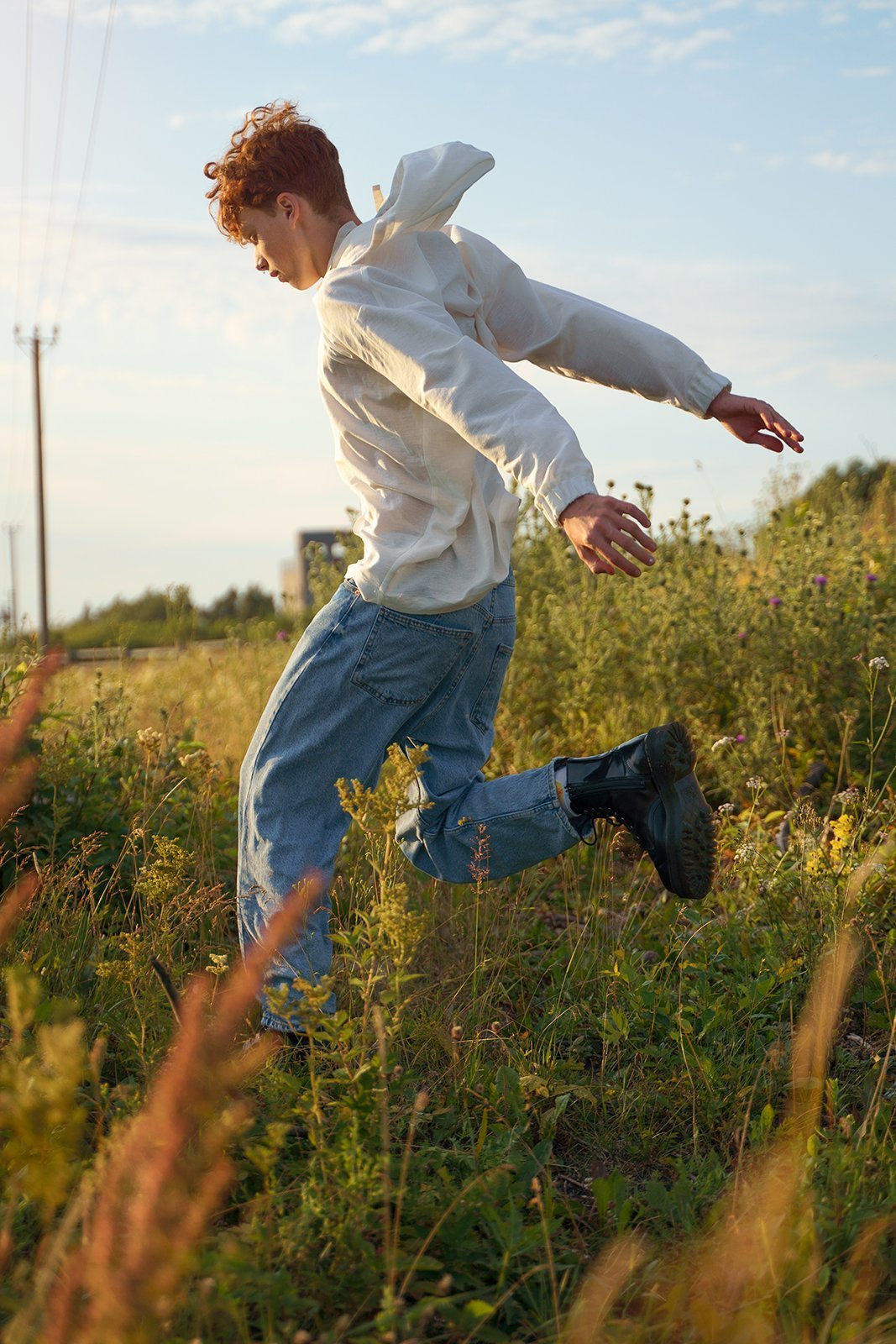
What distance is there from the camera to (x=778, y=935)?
112 inches

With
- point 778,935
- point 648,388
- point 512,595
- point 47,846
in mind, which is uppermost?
point 648,388

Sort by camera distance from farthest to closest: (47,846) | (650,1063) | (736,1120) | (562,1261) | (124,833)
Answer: (124,833)
(47,846)
(650,1063)
(736,1120)
(562,1261)

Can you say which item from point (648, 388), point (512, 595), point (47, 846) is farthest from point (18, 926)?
point (648, 388)

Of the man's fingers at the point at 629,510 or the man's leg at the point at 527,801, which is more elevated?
the man's fingers at the point at 629,510

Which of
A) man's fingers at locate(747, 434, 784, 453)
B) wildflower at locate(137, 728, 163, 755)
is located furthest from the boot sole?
wildflower at locate(137, 728, 163, 755)

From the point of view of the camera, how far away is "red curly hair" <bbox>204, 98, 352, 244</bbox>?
8.56ft

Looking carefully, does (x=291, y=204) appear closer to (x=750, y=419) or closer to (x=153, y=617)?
(x=750, y=419)

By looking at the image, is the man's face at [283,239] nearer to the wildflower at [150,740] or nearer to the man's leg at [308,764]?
the man's leg at [308,764]

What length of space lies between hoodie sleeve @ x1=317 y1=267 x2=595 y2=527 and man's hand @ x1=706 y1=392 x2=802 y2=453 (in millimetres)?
763

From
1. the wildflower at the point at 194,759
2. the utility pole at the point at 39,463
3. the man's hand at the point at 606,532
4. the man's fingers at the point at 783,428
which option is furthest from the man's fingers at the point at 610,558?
the utility pole at the point at 39,463

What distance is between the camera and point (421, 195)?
2449mm

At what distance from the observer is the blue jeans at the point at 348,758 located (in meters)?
2.49

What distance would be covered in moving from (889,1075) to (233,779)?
269cm

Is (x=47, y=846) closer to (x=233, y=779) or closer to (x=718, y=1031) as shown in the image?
(x=233, y=779)
